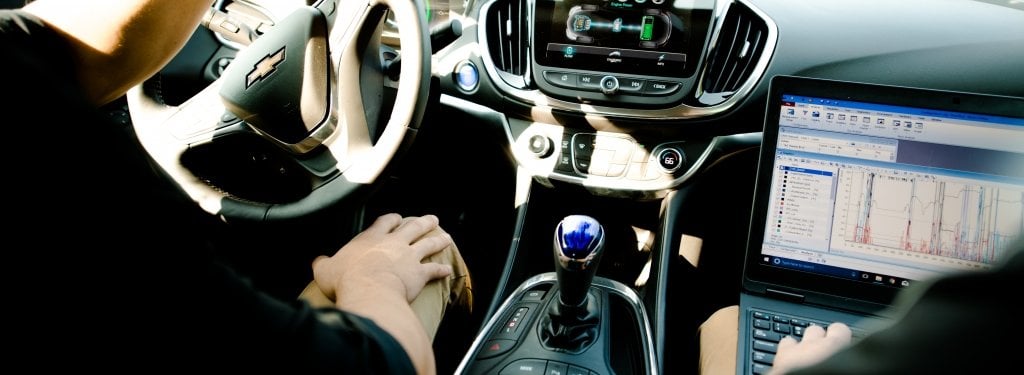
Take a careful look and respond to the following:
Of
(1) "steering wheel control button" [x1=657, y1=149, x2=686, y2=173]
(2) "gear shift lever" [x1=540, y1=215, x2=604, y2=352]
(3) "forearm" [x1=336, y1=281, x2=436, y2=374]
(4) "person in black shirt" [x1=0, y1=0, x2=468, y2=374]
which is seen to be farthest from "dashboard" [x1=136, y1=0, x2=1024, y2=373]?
(4) "person in black shirt" [x1=0, y1=0, x2=468, y2=374]

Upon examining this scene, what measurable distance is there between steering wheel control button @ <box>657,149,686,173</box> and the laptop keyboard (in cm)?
49

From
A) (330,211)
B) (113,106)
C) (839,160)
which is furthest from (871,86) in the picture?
(113,106)

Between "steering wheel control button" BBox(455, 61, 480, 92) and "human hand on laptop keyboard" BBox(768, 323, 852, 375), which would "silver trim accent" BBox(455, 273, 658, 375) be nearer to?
"human hand on laptop keyboard" BBox(768, 323, 852, 375)

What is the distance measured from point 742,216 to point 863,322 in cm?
62

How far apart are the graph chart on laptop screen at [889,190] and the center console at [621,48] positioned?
39 cm

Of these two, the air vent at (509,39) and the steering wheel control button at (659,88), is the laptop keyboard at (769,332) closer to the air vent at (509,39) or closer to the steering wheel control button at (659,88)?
the steering wheel control button at (659,88)

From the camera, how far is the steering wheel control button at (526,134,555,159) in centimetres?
157

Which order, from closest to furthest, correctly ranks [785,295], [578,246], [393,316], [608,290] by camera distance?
[393,316], [578,246], [785,295], [608,290]

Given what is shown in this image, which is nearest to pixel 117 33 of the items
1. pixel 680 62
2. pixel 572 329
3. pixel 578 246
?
pixel 578 246

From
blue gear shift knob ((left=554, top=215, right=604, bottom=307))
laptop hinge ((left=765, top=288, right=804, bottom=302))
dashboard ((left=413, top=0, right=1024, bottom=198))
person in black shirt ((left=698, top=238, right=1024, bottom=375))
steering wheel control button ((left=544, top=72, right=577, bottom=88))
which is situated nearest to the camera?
person in black shirt ((left=698, top=238, right=1024, bottom=375))

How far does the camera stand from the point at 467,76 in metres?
1.59

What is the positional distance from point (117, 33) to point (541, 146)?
913mm

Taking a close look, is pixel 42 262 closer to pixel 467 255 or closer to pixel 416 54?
pixel 416 54

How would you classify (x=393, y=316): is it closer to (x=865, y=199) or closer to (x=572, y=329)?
(x=572, y=329)
